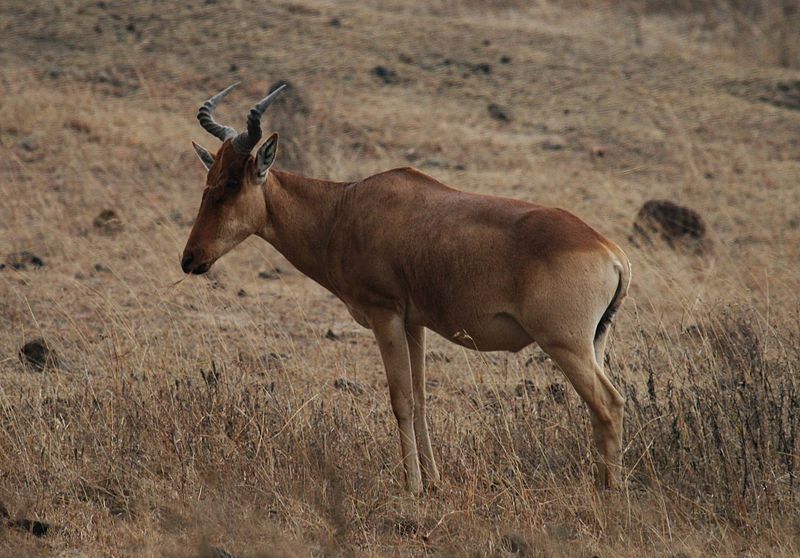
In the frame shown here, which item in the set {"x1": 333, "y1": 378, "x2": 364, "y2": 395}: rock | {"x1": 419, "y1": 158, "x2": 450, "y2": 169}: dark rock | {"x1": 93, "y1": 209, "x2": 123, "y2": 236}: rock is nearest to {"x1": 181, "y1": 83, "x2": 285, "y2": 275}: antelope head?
{"x1": 333, "y1": 378, "x2": 364, "y2": 395}: rock

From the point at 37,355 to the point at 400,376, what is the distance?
333cm

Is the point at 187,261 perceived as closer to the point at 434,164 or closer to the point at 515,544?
the point at 515,544

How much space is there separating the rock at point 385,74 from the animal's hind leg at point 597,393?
44.6 feet

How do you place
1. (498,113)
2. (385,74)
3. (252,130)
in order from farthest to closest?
(385,74) → (498,113) → (252,130)

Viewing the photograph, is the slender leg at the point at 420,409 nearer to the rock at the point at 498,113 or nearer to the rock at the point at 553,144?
the rock at the point at 553,144

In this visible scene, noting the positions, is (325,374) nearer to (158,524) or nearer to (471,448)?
(471,448)

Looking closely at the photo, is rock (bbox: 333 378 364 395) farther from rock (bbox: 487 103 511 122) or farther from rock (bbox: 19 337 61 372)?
rock (bbox: 487 103 511 122)

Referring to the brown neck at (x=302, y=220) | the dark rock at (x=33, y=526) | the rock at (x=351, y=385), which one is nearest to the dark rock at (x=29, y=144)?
the rock at (x=351, y=385)

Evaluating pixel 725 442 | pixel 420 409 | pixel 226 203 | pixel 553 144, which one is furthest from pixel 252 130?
pixel 553 144

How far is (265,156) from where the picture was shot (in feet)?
24.0

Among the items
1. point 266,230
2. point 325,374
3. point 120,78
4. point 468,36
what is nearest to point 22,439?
point 266,230

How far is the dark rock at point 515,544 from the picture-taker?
6145 millimetres

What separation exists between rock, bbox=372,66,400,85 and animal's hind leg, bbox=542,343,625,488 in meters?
13.6

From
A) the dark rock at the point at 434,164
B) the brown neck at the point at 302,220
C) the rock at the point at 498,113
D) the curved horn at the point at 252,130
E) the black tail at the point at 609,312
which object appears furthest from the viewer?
the rock at the point at 498,113
